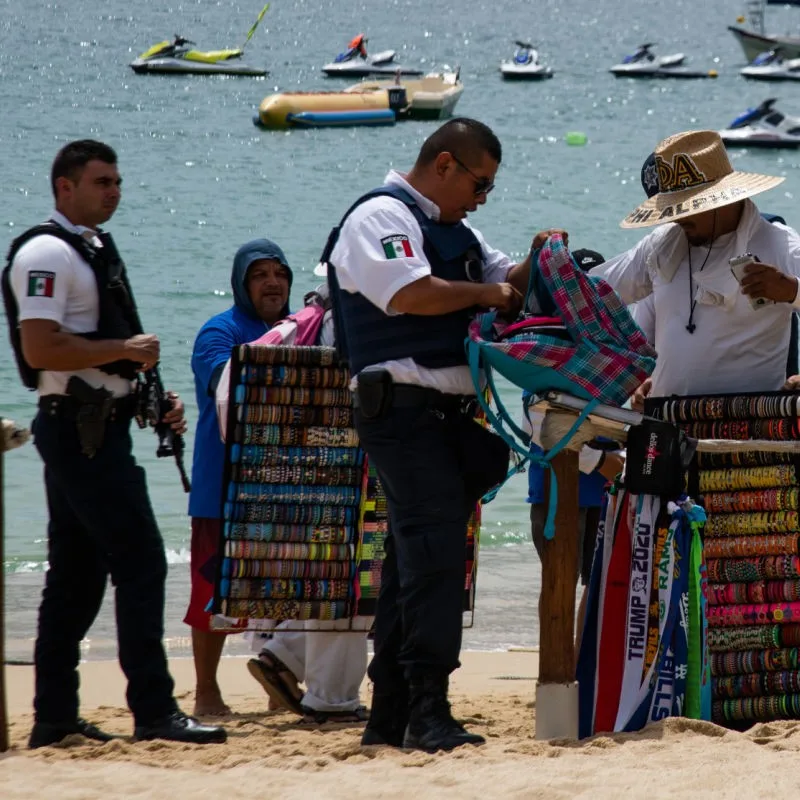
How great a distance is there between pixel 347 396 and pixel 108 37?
5866 cm

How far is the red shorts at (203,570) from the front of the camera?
18.8 feet

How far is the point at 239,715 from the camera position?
19.2 feet

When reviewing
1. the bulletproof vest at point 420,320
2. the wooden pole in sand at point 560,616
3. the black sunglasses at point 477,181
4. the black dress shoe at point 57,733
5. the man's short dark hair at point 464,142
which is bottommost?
the black dress shoe at point 57,733

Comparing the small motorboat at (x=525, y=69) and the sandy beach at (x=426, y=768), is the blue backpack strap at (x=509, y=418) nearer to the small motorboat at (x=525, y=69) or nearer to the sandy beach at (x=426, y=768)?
the sandy beach at (x=426, y=768)

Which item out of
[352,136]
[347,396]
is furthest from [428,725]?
[352,136]

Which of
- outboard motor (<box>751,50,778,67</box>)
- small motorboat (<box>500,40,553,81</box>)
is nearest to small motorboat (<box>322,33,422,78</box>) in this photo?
small motorboat (<box>500,40,553,81</box>)

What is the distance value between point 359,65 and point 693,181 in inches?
2058

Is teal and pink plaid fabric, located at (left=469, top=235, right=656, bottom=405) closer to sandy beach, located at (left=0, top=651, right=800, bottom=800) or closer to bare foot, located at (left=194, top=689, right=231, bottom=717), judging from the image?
sandy beach, located at (left=0, top=651, right=800, bottom=800)

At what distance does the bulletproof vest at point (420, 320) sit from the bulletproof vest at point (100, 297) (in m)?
0.69

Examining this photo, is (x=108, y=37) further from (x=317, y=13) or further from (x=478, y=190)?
(x=478, y=190)

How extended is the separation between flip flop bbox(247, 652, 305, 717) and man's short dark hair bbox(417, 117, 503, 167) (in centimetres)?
206

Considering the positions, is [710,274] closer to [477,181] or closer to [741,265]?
[741,265]

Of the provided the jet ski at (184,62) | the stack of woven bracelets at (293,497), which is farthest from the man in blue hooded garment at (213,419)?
the jet ski at (184,62)

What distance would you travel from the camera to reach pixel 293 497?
5.35m
